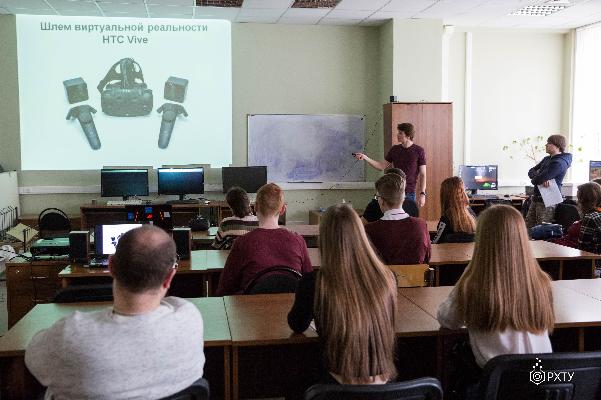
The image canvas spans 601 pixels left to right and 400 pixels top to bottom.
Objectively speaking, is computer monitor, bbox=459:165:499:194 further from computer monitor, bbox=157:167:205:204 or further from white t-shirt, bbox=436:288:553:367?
white t-shirt, bbox=436:288:553:367

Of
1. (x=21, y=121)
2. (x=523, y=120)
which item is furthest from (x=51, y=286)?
(x=523, y=120)

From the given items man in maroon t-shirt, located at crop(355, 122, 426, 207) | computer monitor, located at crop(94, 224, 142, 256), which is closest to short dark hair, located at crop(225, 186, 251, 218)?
computer monitor, located at crop(94, 224, 142, 256)

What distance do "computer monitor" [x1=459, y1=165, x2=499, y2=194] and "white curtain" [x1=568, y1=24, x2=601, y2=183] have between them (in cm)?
136

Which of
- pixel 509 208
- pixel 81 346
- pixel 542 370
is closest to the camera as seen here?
pixel 81 346

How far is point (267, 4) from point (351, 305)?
581cm

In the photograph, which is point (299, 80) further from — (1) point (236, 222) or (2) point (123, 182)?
(1) point (236, 222)

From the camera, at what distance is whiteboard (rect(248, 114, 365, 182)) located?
336 inches

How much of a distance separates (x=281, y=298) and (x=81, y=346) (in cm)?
143

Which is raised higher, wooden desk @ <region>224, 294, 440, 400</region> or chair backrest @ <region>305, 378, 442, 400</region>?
chair backrest @ <region>305, 378, 442, 400</region>

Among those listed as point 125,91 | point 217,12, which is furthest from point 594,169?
point 125,91

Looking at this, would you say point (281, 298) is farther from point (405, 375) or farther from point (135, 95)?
point (135, 95)

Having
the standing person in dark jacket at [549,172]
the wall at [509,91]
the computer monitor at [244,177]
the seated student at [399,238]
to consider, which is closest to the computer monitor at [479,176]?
the wall at [509,91]

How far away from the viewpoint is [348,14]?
7.93 meters

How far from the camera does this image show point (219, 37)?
8328 millimetres
